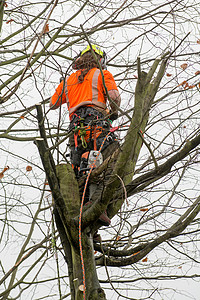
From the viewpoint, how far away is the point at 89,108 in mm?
3949

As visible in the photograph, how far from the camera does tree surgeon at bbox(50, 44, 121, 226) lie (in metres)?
3.80

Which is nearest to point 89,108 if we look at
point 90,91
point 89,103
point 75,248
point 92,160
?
point 89,103

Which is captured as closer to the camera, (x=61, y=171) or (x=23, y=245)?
(x=61, y=171)

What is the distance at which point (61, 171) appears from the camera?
350 cm

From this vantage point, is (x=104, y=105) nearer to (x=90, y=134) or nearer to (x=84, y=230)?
(x=90, y=134)

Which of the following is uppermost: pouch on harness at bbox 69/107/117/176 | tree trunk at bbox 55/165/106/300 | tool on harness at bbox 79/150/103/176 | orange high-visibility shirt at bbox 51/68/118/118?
orange high-visibility shirt at bbox 51/68/118/118

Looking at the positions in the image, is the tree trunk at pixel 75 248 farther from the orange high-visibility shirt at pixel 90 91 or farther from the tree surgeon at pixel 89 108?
the orange high-visibility shirt at pixel 90 91

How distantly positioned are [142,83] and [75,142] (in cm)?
123

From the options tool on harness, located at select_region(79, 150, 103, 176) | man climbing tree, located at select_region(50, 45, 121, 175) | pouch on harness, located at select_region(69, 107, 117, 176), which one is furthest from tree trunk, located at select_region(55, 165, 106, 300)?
man climbing tree, located at select_region(50, 45, 121, 175)

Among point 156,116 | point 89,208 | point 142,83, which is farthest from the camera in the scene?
point 156,116

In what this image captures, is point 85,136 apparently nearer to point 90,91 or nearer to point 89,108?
point 89,108

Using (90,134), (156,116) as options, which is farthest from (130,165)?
(156,116)

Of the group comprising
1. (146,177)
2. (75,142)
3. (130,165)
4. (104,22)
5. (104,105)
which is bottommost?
(146,177)

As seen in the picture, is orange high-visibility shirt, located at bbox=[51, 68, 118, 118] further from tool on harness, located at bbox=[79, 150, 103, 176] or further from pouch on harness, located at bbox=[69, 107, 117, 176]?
tool on harness, located at bbox=[79, 150, 103, 176]
